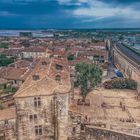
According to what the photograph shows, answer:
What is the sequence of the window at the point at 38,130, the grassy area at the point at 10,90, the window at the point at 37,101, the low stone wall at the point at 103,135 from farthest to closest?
the grassy area at the point at 10,90 → the window at the point at 38,130 → the window at the point at 37,101 → the low stone wall at the point at 103,135

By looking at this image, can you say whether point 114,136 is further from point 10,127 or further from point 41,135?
point 10,127

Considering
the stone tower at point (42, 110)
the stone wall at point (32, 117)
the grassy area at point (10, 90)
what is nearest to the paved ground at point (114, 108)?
the stone tower at point (42, 110)

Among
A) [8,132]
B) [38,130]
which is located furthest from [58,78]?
[8,132]

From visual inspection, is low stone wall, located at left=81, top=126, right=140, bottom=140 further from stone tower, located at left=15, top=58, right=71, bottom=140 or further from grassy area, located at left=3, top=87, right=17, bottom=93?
grassy area, located at left=3, top=87, right=17, bottom=93

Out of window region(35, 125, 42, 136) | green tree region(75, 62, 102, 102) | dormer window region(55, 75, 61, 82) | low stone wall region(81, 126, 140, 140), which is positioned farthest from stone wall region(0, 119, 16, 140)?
green tree region(75, 62, 102, 102)

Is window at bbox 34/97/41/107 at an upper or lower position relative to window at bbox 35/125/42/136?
upper

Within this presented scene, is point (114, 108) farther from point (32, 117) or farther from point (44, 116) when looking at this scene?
point (32, 117)

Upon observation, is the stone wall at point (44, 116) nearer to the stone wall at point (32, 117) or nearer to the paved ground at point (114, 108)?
the stone wall at point (32, 117)

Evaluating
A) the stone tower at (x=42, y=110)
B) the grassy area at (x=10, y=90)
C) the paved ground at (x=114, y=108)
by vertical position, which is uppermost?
the stone tower at (x=42, y=110)
